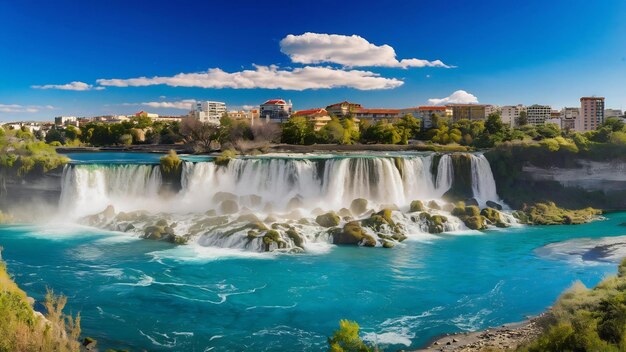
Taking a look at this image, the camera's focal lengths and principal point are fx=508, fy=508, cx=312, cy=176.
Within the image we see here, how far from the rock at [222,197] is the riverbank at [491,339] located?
15.6 m

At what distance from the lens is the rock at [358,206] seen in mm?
23806

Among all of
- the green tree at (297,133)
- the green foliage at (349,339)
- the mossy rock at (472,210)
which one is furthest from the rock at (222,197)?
the green tree at (297,133)

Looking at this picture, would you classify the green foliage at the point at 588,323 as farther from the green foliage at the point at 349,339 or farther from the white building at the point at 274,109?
the white building at the point at 274,109

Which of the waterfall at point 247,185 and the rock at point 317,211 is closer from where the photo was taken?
the rock at point 317,211

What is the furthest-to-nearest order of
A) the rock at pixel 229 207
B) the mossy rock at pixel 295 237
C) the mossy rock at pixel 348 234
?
the rock at pixel 229 207 → the mossy rock at pixel 348 234 → the mossy rock at pixel 295 237

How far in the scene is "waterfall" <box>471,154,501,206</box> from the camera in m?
27.4

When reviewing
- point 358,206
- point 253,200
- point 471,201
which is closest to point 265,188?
point 253,200

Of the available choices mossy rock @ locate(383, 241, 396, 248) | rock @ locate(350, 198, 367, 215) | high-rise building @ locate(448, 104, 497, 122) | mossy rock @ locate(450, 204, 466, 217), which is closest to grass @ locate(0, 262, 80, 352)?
mossy rock @ locate(383, 241, 396, 248)

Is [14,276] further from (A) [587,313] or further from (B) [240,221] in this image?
(A) [587,313]

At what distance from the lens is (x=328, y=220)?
70.0 feet

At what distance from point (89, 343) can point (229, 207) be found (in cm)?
1312

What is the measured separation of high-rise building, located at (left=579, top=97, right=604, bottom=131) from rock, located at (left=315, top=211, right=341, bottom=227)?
7646cm

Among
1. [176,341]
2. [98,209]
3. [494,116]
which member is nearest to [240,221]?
[98,209]

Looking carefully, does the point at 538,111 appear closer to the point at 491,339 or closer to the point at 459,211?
the point at 459,211
